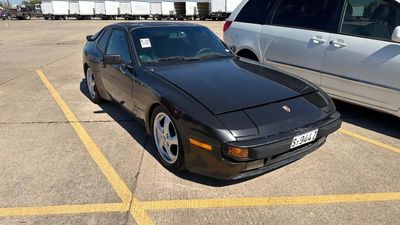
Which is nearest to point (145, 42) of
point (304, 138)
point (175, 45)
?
point (175, 45)

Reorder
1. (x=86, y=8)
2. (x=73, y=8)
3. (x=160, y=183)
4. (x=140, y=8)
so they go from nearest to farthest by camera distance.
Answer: (x=160, y=183) < (x=140, y=8) < (x=86, y=8) < (x=73, y=8)

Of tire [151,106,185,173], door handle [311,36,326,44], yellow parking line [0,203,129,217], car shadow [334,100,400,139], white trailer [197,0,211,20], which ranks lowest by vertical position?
yellow parking line [0,203,129,217]

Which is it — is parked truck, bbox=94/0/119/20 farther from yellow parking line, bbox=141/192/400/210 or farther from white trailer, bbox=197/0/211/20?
yellow parking line, bbox=141/192/400/210

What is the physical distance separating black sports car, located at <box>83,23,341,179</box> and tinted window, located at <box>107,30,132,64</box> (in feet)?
0.05

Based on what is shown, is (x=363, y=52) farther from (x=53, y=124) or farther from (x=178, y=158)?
(x=53, y=124)

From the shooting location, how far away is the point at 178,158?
10.00 ft

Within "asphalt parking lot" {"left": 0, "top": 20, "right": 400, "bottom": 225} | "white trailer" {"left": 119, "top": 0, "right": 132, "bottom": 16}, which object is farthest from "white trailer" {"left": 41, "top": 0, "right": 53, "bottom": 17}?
"asphalt parking lot" {"left": 0, "top": 20, "right": 400, "bottom": 225}

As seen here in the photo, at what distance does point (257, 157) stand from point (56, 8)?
2132 inches

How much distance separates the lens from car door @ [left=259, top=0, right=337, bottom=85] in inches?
179

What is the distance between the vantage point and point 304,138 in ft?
9.12

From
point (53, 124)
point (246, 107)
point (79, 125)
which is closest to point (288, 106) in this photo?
point (246, 107)

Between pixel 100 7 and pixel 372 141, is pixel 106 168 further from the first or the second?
pixel 100 7

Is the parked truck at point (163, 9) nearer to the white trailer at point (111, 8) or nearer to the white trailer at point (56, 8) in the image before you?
the white trailer at point (111, 8)

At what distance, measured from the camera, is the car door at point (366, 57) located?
3879 mm
